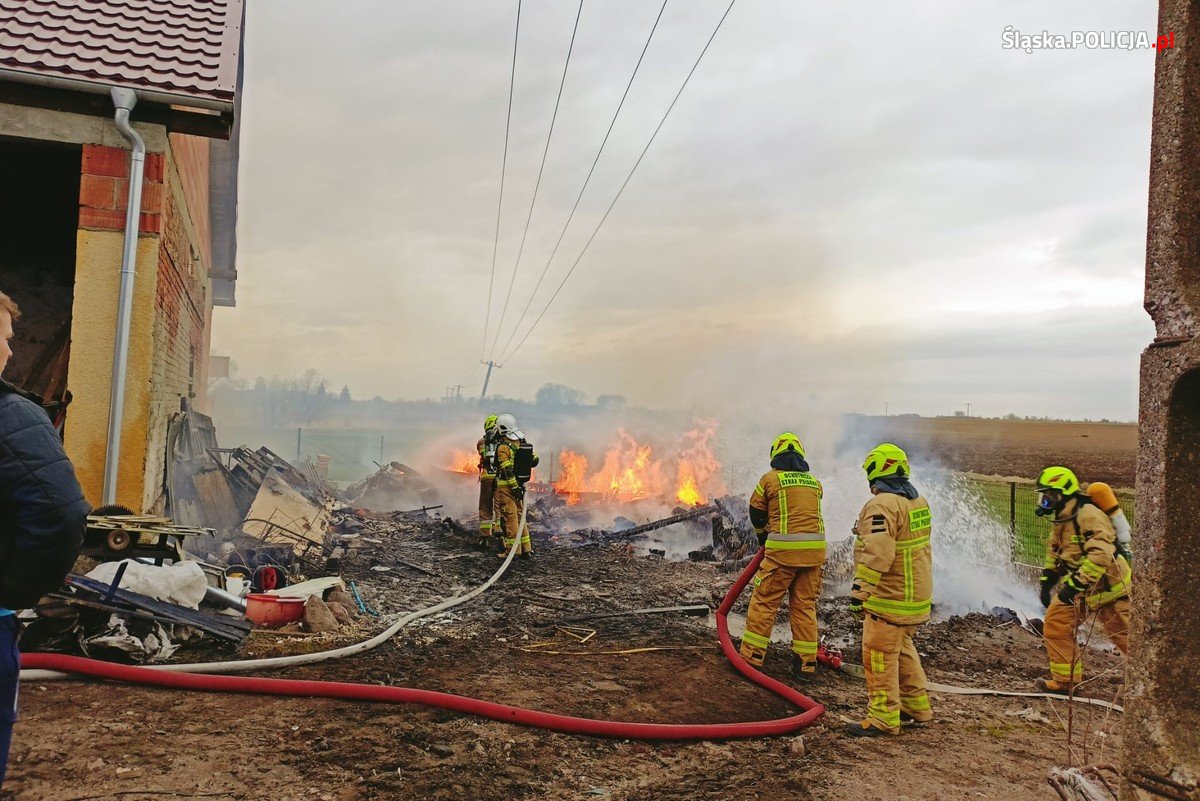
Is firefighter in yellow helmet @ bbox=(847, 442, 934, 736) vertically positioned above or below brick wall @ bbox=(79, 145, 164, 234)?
below

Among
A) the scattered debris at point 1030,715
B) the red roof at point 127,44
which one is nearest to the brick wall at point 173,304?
the red roof at point 127,44

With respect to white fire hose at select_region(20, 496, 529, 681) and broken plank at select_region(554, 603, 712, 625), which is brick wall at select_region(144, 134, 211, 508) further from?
broken plank at select_region(554, 603, 712, 625)

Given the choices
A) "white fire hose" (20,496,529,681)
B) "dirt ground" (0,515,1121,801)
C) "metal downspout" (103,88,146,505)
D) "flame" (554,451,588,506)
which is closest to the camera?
"dirt ground" (0,515,1121,801)

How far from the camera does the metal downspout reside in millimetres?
5824

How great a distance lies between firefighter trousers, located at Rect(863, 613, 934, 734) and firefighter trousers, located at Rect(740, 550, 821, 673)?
958 mm

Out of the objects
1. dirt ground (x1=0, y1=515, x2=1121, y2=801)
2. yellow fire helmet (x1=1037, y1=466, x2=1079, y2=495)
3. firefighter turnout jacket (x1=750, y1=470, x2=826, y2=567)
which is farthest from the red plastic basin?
yellow fire helmet (x1=1037, y1=466, x2=1079, y2=495)

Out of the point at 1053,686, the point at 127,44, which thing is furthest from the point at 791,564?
the point at 127,44

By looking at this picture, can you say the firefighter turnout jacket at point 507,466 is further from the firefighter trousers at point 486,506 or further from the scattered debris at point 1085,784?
the scattered debris at point 1085,784

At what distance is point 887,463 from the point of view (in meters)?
4.87

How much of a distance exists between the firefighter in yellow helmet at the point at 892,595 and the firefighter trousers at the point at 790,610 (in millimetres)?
909

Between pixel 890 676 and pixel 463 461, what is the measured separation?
19211mm

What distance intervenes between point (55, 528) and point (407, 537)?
1040cm

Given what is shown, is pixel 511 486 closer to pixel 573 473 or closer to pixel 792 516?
pixel 792 516

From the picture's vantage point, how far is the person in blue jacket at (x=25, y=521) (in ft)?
7.00
